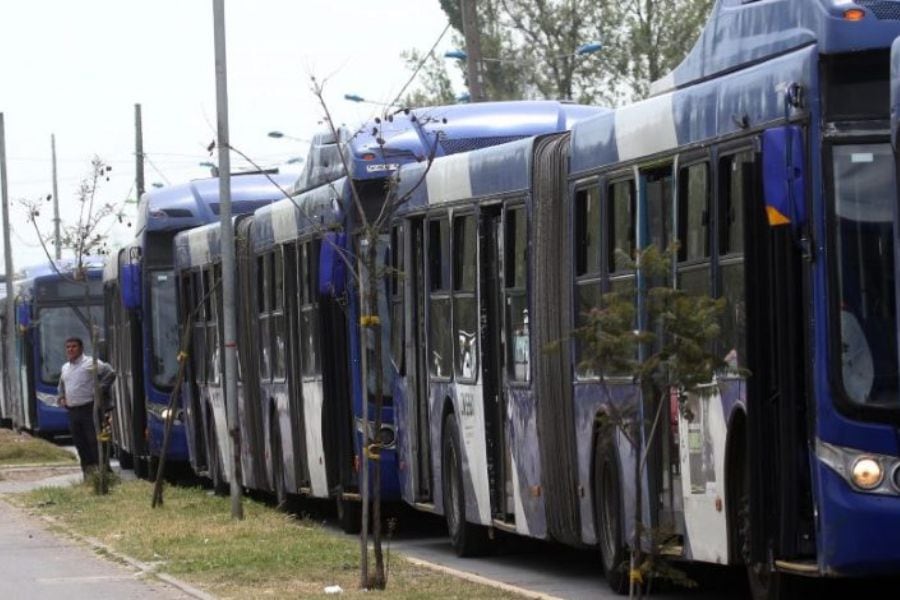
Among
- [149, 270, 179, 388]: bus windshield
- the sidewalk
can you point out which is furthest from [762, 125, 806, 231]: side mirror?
[149, 270, 179, 388]: bus windshield

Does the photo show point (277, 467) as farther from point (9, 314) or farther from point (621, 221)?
point (9, 314)

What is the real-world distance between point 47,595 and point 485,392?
332 cm

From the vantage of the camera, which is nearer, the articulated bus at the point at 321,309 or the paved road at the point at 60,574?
the paved road at the point at 60,574

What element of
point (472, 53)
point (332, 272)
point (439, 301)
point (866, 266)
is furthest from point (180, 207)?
point (866, 266)

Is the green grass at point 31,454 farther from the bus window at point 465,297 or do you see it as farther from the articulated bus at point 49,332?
the bus window at point 465,297

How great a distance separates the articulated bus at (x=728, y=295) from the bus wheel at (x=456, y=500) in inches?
10.7

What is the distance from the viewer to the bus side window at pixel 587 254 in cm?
1566

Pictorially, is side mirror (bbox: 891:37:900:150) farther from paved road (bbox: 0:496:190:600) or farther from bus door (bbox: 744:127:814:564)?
paved road (bbox: 0:496:190:600)

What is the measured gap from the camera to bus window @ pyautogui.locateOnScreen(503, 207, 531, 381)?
1717 centimetres

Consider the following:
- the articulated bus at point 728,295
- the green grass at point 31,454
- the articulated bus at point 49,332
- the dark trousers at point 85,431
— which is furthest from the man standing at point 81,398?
the articulated bus at point 49,332

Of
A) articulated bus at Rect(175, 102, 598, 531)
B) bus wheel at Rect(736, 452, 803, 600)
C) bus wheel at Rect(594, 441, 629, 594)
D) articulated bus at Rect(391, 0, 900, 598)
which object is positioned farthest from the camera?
articulated bus at Rect(175, 102, 598, 531)

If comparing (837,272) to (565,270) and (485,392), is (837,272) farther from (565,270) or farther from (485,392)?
(485,392)

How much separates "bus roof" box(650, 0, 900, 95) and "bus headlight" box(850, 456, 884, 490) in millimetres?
1862

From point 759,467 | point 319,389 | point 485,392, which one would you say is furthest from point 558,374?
point 319,389
